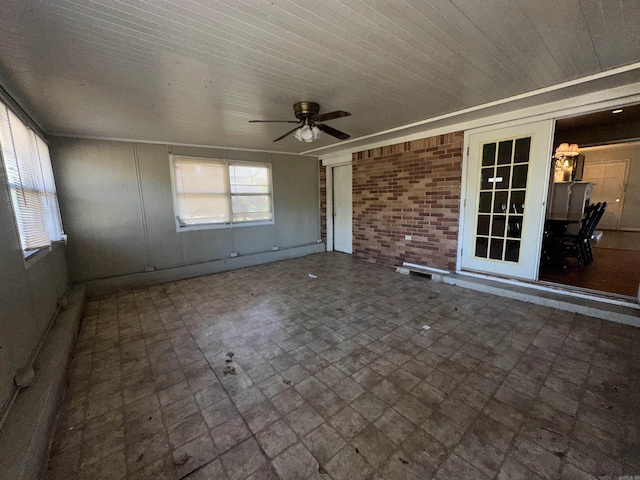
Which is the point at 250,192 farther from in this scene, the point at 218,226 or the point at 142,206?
the point at 142,206

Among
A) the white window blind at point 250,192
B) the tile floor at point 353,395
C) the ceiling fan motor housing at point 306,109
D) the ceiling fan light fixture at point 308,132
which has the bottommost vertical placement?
the tile floor at point 353,395

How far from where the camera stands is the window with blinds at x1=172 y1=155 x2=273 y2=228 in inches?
190

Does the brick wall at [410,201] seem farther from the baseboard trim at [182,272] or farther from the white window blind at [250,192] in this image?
the white window blind at [250,192]

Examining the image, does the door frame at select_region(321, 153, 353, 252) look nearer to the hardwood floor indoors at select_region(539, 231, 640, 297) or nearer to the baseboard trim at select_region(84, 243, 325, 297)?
the baseboard trim at select_region(84, 243, 325, 297)

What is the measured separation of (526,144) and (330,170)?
412cm

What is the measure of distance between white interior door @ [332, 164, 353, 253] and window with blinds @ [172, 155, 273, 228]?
1757mm

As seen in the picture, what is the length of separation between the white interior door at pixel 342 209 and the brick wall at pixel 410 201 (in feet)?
1.18

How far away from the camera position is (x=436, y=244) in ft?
14.8

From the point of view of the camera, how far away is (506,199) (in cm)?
374

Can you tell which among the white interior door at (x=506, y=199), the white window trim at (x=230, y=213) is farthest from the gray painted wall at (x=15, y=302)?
the white interior door at (x=506, y=199)

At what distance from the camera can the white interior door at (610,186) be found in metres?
7.51

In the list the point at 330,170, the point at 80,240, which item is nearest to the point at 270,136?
the point at 330,170

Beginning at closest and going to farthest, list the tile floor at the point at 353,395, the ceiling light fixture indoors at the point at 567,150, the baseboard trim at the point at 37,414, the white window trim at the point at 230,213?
the baseboard trim at the point at 37,414, the tile floor at the point at 353,395, the white window trim at the point at 230,213, the ceiling light fixture indoors at the point at 567,150

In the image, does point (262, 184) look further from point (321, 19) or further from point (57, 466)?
point (57, 466)
